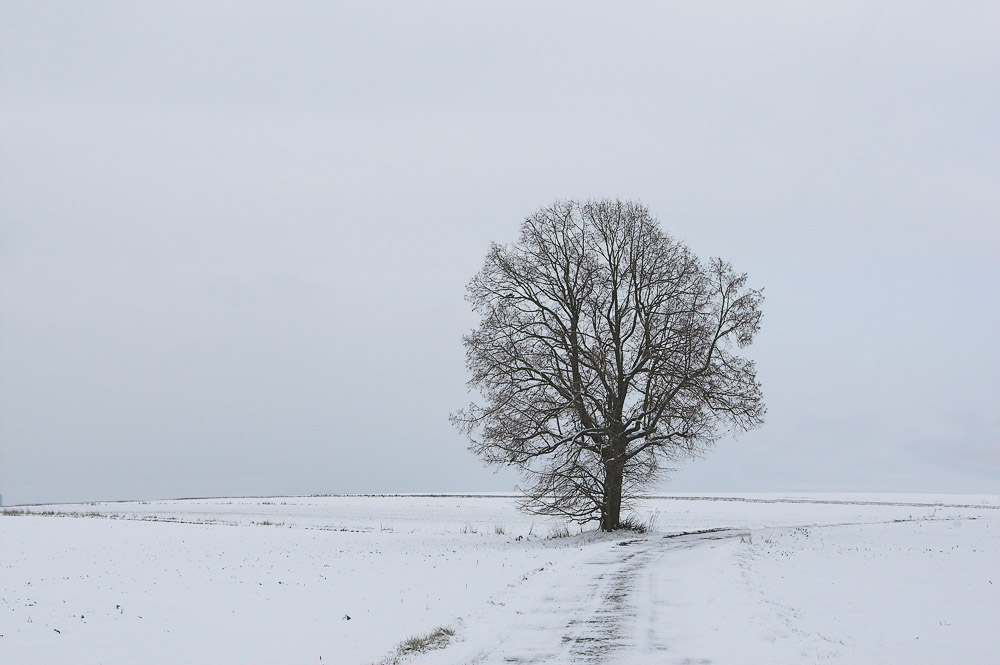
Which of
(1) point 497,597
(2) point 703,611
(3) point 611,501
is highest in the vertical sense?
(3) point 611,501

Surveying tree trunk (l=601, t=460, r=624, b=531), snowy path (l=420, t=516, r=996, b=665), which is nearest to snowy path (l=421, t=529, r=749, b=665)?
snowy path (l=420, t=516, r=996, b=665)

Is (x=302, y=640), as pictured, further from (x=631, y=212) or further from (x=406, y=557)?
(x=631, y=212)

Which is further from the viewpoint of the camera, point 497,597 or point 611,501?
point 611,501

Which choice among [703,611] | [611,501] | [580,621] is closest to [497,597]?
[580,621]

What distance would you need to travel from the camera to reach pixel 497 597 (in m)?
16.8

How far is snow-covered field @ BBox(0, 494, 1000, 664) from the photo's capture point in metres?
12.5

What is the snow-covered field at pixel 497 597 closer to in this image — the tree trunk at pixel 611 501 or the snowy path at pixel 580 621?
the snowy path at pixel 580 621

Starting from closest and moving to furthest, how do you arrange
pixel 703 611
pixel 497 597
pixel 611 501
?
1. pixel 703 611
2. pixel 497 597
3. pixel 611 501

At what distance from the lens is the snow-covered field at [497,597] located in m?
12.5

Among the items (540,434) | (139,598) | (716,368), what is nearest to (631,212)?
(716,368)

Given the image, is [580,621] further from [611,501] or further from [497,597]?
[611,501]

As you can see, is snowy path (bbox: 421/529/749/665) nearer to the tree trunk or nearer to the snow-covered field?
the snow-covered field

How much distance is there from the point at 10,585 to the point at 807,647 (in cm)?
1829

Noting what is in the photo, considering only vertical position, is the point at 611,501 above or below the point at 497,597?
above
